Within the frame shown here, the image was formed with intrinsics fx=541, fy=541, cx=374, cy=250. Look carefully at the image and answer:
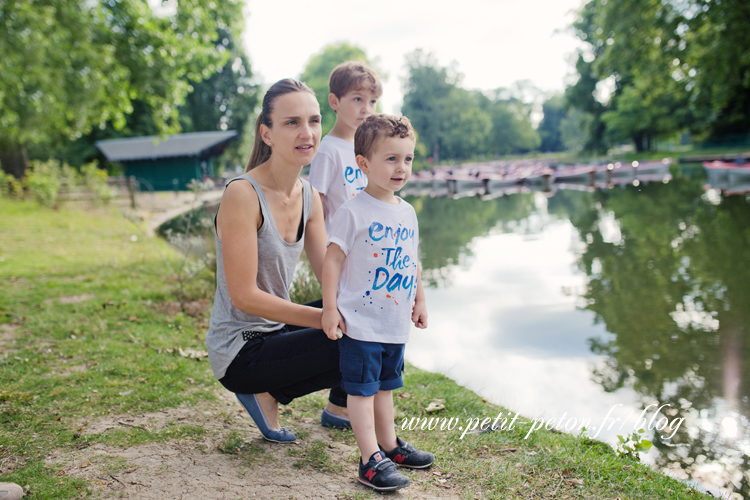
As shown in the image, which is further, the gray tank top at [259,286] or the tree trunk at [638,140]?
the tree trunk at [638,140]

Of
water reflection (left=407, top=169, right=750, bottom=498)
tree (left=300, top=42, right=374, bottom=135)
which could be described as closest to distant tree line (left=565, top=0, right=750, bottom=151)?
water reflection (left=407, top=169, right=750, bottom=498)

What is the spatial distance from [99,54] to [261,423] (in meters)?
12.4

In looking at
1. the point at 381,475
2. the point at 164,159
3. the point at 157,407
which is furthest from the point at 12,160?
the point at 381,475

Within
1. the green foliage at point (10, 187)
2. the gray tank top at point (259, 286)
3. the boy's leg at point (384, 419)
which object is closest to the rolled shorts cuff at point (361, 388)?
the boy's leg at point (384, 419)

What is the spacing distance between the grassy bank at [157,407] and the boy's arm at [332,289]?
755 millimetres

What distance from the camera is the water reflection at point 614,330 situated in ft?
13.4

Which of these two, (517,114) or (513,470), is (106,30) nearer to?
(513,470)

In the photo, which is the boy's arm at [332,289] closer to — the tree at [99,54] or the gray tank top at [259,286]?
the gray tank top at [259,286]

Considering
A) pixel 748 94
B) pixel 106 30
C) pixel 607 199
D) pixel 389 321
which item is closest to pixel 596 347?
pixel 389 321

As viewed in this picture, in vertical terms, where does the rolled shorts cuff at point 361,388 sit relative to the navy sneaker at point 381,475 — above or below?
above

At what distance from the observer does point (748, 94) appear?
3319 centimetres

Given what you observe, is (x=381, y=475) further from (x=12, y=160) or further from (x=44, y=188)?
(x=12, y=160)

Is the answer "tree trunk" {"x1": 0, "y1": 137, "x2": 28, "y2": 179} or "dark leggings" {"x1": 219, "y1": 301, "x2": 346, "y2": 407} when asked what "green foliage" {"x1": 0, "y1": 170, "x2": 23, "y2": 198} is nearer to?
"tree trunk" {"x1": 0, "y1": 137, "x2": 28, "y2": 179}

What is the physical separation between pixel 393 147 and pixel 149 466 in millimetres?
1899
